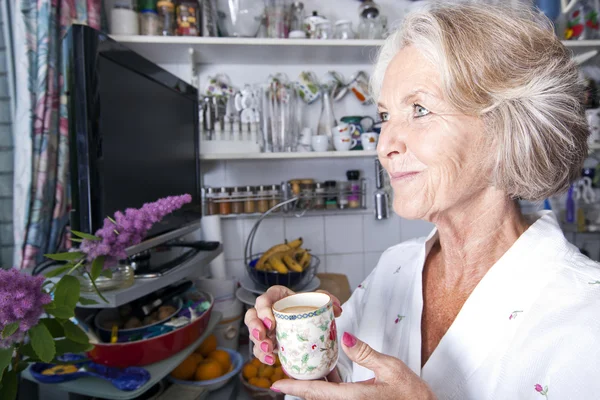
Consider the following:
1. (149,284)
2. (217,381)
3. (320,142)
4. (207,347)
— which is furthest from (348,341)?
(320,142)

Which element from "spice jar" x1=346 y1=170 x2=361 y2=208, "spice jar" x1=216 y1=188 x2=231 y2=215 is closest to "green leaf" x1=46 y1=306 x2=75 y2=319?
"spice jar" x1=216 y1=188 x2=231 y2=215

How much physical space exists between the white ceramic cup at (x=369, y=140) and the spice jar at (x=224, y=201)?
2.08 ft

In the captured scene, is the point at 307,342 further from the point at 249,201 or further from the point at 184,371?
the point at 249,201

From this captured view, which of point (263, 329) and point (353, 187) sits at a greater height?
point (353, 187)

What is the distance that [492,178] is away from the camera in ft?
2.33

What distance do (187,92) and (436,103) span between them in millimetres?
948

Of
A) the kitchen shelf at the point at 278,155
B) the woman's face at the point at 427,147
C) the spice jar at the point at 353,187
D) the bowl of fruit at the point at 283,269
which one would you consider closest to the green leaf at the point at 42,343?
the woman's face at the point at 427,147

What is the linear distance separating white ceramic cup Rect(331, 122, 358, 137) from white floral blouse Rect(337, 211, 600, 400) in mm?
978

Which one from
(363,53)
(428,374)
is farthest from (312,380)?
(363,53)

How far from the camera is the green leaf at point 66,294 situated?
501 millimetres

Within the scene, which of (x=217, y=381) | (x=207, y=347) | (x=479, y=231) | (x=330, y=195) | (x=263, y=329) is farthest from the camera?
(x=330, y=195)

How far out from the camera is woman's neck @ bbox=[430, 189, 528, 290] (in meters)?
0.75

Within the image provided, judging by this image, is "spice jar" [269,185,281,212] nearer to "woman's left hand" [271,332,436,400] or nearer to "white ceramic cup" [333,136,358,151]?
"white ceramic cup" [333,136,358,151]

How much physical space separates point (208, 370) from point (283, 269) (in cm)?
45
